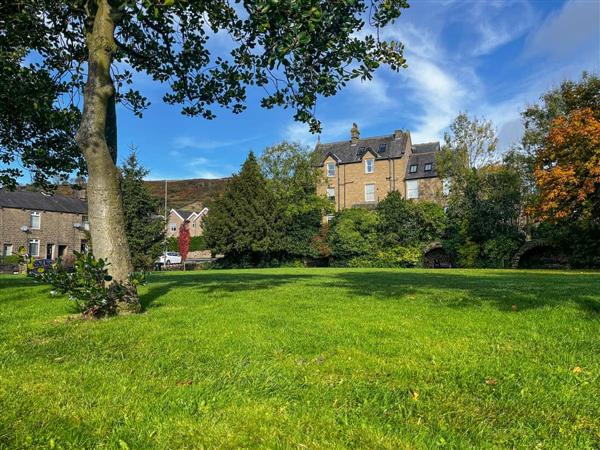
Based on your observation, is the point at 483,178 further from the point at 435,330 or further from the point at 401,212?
the point at 435,330

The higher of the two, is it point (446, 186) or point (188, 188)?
point (188, 188)

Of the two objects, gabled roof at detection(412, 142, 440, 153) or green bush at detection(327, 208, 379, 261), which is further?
gabled roof at detection(412, 142, 440, 153)

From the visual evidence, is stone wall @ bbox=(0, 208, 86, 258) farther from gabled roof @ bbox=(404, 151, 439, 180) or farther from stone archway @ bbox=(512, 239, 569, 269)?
stone archway @ bbox=(512, 239, 569, 269)

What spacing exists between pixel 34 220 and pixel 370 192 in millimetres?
38943

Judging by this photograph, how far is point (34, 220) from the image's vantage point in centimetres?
5166

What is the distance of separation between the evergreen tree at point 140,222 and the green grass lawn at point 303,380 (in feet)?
82.8

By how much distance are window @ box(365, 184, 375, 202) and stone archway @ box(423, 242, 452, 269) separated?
12695 millimetres

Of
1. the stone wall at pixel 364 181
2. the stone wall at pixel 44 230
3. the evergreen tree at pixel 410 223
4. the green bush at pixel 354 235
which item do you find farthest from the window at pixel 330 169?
the stone wall at pixel 44 230

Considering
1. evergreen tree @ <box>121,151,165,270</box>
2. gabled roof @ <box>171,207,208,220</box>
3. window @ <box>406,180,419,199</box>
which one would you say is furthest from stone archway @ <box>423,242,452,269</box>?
gabled roof @ <box>171,207,208,220</box>

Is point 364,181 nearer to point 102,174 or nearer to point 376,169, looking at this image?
point 376,169

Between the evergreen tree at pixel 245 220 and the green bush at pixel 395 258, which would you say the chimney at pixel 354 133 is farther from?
the green bush at pixel 395 258

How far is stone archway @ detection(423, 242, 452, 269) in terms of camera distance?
128 ft

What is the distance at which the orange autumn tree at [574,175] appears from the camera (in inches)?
956

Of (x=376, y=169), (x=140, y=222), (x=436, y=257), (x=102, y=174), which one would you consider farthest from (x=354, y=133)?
(x=102, y=174)
